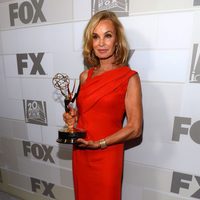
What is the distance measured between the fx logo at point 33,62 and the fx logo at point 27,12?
24 cm

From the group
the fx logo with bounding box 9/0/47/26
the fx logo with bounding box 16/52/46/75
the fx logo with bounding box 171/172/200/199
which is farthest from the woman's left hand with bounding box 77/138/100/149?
the fx logo with bounding box 9/0/47/26

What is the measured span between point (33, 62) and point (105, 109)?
817 millimetres

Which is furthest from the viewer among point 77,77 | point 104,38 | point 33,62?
point 33,62

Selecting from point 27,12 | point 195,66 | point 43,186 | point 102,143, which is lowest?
point 43,186

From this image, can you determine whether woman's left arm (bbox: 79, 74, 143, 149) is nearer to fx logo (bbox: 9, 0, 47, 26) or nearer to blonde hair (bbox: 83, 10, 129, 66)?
blonde hair (bbox: 83, 10, 129, 66)

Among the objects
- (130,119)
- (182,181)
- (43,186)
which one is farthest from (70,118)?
(43,186)

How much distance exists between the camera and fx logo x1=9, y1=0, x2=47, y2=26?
4.91 feet

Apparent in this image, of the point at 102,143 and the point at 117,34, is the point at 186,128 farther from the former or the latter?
the point at 117,34

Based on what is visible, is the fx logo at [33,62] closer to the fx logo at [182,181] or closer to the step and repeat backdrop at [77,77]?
the step and repeat backdrop at [77,77]

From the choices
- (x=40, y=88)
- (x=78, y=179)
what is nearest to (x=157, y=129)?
(x=78, y=179)

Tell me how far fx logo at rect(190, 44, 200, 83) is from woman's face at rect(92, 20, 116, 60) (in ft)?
1.39

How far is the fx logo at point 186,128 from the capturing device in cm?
121

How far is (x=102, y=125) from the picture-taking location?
1.13m

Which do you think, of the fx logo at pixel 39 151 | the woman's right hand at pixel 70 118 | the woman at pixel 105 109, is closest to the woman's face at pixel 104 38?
the woman at pixel 105 109
